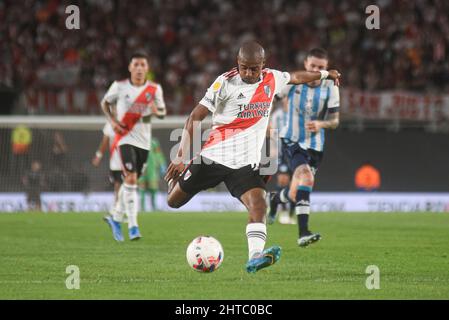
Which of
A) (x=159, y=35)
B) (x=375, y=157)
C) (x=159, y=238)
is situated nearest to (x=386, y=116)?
(x=375, y=157)

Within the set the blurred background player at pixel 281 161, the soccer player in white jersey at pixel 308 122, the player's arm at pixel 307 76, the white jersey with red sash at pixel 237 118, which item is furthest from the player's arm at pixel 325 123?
the white jersey with red sash at pixel 237 118

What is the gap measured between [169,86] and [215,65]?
1680 millimetres

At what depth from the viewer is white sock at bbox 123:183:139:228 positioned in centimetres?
1207

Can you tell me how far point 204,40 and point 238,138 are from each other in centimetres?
1855

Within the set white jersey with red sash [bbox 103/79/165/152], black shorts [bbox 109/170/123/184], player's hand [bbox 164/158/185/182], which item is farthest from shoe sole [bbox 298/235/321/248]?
black shorts [bbox 109/170/123/184]

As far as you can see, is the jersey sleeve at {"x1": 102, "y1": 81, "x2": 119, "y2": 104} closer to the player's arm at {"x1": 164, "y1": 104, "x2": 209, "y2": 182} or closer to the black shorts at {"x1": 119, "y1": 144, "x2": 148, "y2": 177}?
the black shorts at {"x1": 119, "y1": 144, "x2": 148, "y2": 177}

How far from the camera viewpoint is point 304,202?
11188 mm

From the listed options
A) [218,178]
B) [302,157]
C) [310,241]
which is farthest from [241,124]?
[302,157]

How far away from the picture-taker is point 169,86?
24.4m

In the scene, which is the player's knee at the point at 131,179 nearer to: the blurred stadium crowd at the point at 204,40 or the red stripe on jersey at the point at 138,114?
the red stripe on jersey at the point at 138,114

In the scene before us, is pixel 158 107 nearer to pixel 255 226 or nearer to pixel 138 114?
pixel 138 114

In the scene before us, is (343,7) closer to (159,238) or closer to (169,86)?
(169,86)

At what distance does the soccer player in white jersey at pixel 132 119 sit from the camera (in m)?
12.2

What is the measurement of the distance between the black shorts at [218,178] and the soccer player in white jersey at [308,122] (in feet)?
9.84
